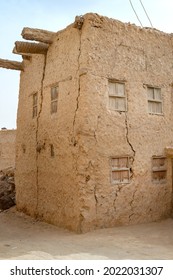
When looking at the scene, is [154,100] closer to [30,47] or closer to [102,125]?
[102,125]

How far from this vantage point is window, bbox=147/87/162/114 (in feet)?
37.7

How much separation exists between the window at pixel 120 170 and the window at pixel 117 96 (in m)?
1.57

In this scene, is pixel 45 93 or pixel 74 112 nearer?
pixel 74 112

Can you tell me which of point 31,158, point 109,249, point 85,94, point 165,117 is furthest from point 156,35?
point 109,249

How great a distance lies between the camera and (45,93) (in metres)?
12.2

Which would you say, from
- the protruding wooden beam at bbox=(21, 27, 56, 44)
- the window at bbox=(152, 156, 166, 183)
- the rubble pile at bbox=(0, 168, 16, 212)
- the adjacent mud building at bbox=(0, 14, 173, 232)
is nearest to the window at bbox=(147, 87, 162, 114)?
the adjacent mud building at bbox=(0, 14, 173, 232)

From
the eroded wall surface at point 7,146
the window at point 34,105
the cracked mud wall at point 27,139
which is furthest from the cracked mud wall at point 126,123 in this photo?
the eroded wall surface at point 7,146

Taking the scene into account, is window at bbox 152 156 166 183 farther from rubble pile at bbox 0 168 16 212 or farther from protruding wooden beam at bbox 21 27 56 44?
rubble pile at bbox 0 168 16 212

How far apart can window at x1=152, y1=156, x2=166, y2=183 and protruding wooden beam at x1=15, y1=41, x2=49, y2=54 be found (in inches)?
208

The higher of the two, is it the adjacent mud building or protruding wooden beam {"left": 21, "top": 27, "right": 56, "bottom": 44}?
protruding wooden beam {"left": 21, "top": 27, "right": 56, "bottom": 44}

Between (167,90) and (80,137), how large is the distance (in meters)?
3.83

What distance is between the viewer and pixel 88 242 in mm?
8898

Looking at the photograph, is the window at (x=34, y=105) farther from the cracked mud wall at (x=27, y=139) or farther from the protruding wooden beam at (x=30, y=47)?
the protruding wooden beam at (x=30, y=47)
